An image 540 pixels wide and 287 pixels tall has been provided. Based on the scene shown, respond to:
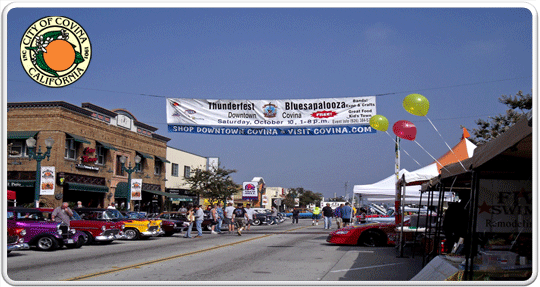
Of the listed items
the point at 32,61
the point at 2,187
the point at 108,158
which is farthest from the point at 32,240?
the point at 108,158

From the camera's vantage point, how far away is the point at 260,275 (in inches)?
425

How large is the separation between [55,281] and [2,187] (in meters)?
2.15

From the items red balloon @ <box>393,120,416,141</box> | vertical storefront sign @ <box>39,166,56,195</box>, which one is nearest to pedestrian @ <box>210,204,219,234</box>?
vertical storefront sign @ <box>39,166,56,195</box>

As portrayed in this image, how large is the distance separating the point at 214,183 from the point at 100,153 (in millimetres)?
13433

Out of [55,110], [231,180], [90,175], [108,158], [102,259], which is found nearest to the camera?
[102,259]

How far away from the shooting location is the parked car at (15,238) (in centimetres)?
1414

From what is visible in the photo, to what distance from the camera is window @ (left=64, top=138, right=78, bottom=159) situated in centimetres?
3511

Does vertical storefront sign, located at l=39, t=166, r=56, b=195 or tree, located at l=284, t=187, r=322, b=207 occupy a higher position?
vertical storefront sign, located at l=39, t=166, r=56, b=195

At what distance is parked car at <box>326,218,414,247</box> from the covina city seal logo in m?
10.5

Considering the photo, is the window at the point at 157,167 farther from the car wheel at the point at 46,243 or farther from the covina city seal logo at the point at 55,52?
the covina city seal logo at the point at 55,52

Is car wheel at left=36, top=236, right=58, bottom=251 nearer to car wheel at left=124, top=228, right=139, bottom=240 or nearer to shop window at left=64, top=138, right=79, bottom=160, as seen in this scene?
car wheel at left=124, top=228, right=139, bottom=240
